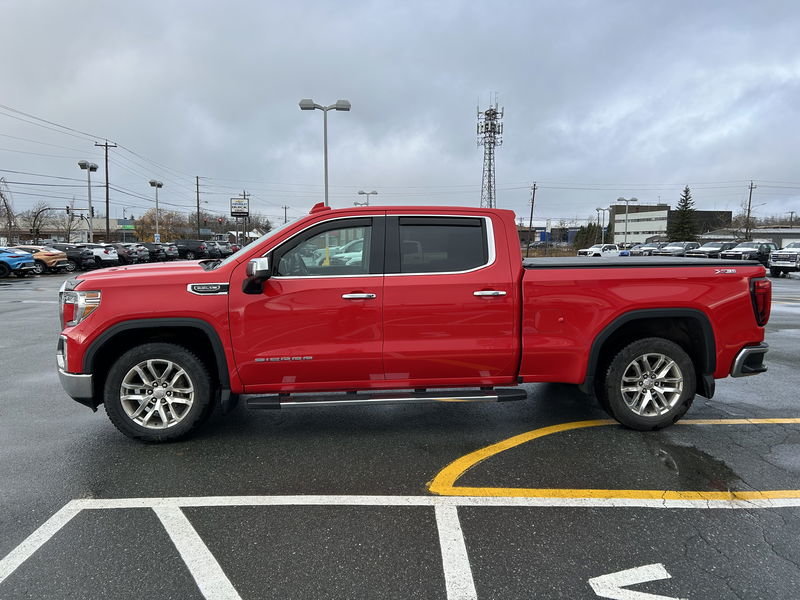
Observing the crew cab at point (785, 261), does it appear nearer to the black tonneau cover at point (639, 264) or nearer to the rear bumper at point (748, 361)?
the black tonneau cover at point (639, 264)

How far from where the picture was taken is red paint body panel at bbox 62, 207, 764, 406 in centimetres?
402

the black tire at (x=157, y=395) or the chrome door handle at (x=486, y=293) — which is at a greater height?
the chrome door handle at (x=486, y=293)

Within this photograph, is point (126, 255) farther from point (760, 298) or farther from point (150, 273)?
point (760, 298)

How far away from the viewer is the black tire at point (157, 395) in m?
4.09

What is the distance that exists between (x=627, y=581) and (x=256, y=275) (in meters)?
2.99

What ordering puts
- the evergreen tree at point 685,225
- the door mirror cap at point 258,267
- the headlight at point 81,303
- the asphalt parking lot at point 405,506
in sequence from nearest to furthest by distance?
1. the asphalt parking lot at point 405,506
2. the door mirror cap at point 258,267
3. the headlight at point 81,303
4. the evergreen tree at point 685,225

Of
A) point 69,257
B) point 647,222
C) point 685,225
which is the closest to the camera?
point 69,257

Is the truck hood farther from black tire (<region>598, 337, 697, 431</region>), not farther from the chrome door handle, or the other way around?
black tire (<region>598, 337, 697, 431</region>)

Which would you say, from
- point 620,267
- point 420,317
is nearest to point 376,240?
point 420,317

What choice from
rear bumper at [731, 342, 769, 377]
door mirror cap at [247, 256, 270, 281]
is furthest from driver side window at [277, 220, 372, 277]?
rear bumper at [731, 342, 769, 377]

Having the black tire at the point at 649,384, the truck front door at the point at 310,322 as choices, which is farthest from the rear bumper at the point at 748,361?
the truck front door at the point at 310,322

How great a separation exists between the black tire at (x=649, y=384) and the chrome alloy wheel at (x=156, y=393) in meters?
3.53

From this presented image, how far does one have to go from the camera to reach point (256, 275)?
384 centimetres

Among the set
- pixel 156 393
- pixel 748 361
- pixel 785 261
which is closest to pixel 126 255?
pixel 156 393
